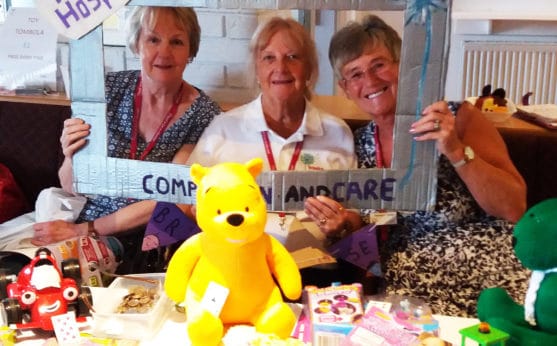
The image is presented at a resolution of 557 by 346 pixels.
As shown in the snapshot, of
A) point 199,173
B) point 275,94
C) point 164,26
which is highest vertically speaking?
point 164,26

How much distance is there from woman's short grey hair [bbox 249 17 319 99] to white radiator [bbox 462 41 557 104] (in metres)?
2.60

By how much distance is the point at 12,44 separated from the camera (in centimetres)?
193

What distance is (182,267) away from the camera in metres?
1.10

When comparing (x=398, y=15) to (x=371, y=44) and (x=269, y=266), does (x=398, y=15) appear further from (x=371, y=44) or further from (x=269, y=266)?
(x=269, y=266)

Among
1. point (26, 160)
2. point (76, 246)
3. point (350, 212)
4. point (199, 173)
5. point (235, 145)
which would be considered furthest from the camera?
point (26, 160)

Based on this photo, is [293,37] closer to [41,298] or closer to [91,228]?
[41,298]

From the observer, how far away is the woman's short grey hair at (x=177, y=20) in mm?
1129

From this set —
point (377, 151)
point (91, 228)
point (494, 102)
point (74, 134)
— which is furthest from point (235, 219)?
point (494, 102)

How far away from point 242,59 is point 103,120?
300 millimetres

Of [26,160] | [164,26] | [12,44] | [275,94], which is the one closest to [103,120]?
[164,26]

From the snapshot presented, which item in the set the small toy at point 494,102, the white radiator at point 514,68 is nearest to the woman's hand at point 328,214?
the small toy at point 494,102

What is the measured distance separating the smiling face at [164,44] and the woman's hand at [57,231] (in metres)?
0.60

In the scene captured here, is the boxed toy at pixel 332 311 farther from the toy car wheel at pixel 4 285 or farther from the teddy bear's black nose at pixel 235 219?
the toy car wheel at pixel 4 285

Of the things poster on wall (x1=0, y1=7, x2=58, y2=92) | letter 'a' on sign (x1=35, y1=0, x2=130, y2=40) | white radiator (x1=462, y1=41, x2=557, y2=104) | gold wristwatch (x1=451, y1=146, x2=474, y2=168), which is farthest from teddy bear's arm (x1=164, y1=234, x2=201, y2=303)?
white radiator (x1=462, y1=41, x2=557, y2=104)
